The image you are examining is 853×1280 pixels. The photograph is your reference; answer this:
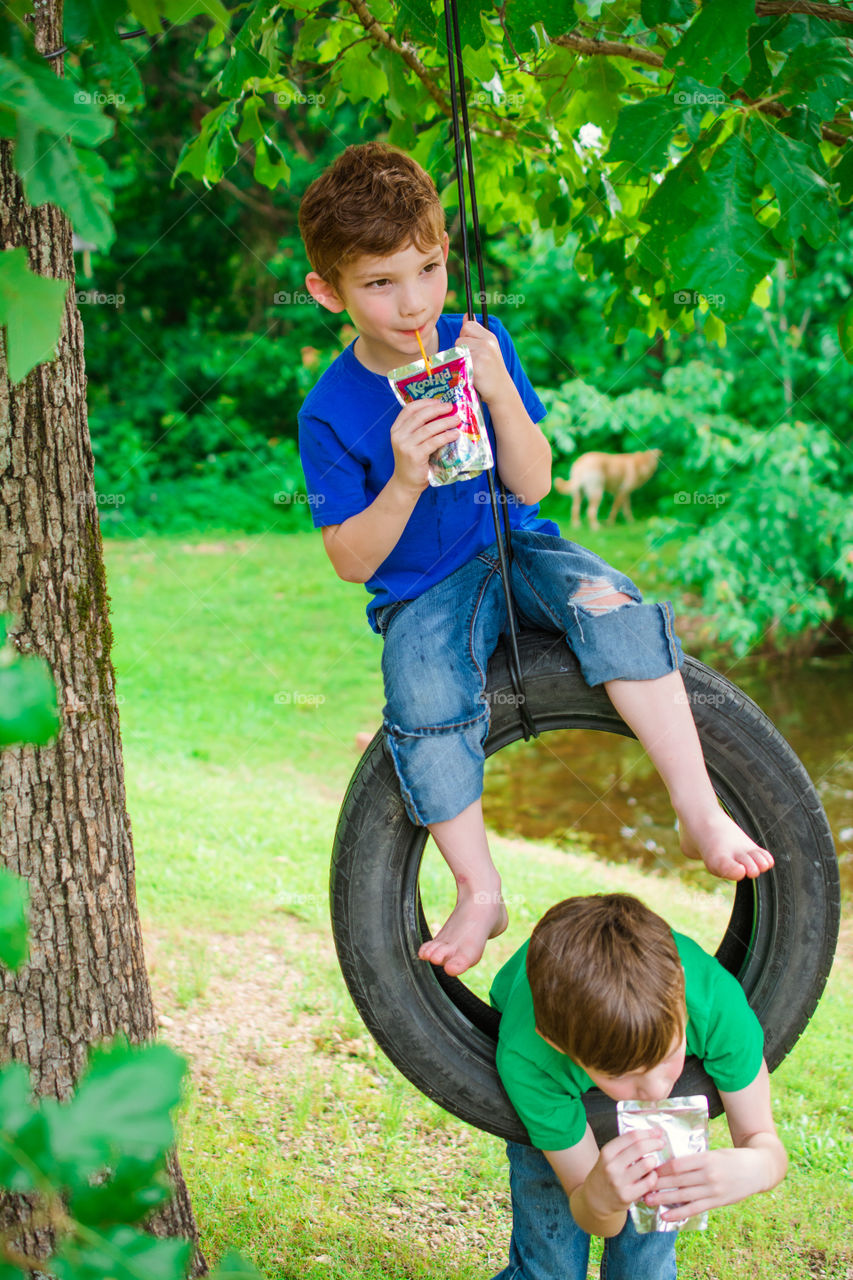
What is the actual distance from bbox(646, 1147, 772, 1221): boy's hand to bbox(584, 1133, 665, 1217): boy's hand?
0.7 inches

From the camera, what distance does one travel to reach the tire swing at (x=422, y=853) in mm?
1494

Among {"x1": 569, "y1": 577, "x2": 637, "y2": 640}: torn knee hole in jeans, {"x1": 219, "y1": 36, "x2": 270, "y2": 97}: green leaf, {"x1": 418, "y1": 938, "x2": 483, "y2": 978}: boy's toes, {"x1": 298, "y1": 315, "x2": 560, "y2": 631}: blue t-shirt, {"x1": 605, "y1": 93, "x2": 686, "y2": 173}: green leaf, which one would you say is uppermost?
{"x1": 219, "y1": 36, "x2": 270, "y2": 97}: green leaf

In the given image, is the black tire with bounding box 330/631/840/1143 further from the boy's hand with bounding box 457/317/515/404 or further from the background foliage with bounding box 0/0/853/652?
the background foliage with bounding box 0/0/853/652

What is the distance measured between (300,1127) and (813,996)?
3.99 ft

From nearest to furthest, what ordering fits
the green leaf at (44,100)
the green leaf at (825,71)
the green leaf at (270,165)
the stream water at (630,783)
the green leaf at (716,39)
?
1. the green leaf at (44,100)
2. the green leaf at (716,39)
3. the green leaf at (825,71)
4. the green leaf at (270,165)
5. the stream water at (630,783)

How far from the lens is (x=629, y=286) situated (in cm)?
248

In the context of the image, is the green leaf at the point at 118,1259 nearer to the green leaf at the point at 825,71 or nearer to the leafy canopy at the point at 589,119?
the leafy canopy at the point at 589,119

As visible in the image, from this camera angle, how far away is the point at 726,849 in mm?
1414

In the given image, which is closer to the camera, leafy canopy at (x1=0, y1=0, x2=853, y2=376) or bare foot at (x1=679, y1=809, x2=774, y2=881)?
leafy canopy at (x1=0, y1=0, x2=853, y2=376)

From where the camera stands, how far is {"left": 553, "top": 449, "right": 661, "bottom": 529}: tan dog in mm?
8180

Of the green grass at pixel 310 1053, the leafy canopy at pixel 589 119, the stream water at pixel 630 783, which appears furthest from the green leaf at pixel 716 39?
the stream water at pixel 630 783

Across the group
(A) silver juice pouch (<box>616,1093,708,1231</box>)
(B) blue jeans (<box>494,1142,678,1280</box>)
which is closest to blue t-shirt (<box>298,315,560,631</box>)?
(A) silver juice pouch (<box>616,1093,708,1231</box>)

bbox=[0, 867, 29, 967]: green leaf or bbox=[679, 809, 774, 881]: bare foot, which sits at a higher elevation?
bbox=[0, 867, 29, 967]: green leaf

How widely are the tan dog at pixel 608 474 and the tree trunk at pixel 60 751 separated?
23.1 ft
